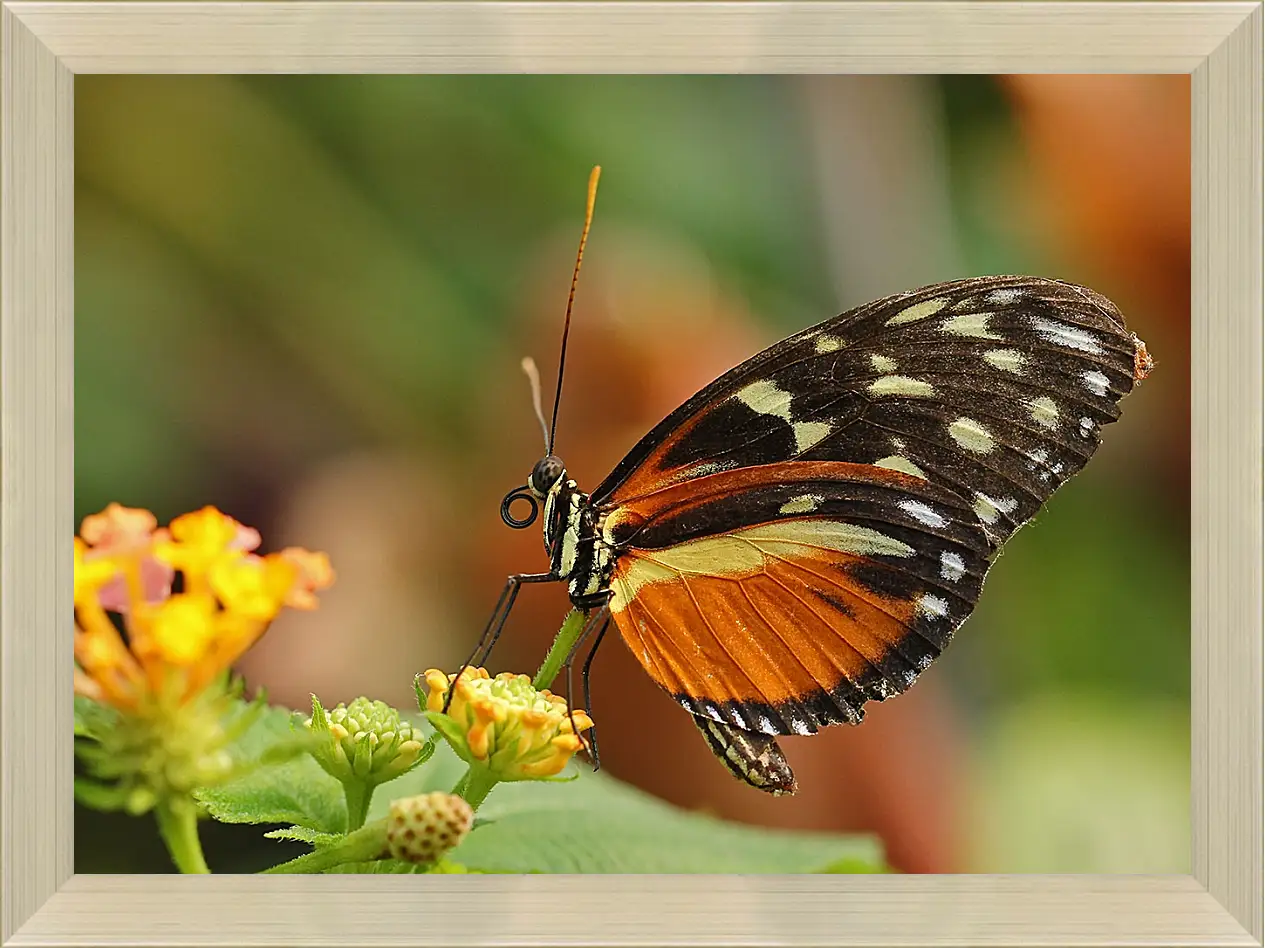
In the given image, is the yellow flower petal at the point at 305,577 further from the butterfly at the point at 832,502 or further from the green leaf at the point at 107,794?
the butterfly at the point at 832,502

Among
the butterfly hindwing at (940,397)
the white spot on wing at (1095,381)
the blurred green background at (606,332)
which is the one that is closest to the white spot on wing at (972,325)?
the butterfly hindwing at (940,397)

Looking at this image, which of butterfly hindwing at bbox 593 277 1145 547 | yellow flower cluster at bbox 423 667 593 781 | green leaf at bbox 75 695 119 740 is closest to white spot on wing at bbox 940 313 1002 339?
butterfly hindwing at bbox 593 277 1145 547

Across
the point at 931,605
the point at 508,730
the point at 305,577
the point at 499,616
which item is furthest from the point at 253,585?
the point at 931,605

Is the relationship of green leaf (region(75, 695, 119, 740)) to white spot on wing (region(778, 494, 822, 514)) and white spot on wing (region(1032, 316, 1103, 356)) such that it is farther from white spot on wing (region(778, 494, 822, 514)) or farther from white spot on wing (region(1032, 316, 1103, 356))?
white spot on wing (region(1032, 316, 1103, 356))

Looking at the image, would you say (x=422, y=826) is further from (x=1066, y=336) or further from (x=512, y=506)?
(x=1066, y=336)

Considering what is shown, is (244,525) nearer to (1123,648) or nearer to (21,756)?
(21,756)
